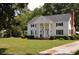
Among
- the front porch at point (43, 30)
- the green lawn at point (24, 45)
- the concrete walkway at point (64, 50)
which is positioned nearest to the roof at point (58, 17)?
the front porch at point (43, 30)

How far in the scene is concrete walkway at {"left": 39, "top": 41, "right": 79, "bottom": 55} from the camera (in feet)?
49.2

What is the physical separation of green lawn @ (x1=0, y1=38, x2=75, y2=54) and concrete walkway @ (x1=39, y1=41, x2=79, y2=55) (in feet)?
0.31

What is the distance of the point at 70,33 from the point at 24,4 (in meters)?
1.43

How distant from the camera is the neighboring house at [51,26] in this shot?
1517 cm

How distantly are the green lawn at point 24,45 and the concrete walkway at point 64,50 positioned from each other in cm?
9

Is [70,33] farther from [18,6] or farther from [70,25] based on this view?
[18,6]

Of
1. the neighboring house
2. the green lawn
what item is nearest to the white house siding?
the neighboring house

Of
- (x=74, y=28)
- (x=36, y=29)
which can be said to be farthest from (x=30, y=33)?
(x=74, y=28)

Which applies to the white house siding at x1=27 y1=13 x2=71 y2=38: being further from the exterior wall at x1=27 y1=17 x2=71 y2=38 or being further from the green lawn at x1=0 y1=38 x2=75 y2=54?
the green lawn at x1=0 y1=38 x2=75 y2=54

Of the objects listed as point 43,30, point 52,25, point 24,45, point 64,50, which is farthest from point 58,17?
point 24,45

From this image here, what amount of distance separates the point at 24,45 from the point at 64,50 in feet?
3.45

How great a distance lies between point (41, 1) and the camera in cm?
1507

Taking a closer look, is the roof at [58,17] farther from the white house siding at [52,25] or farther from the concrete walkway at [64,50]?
the concrete walkway at [64,50]
